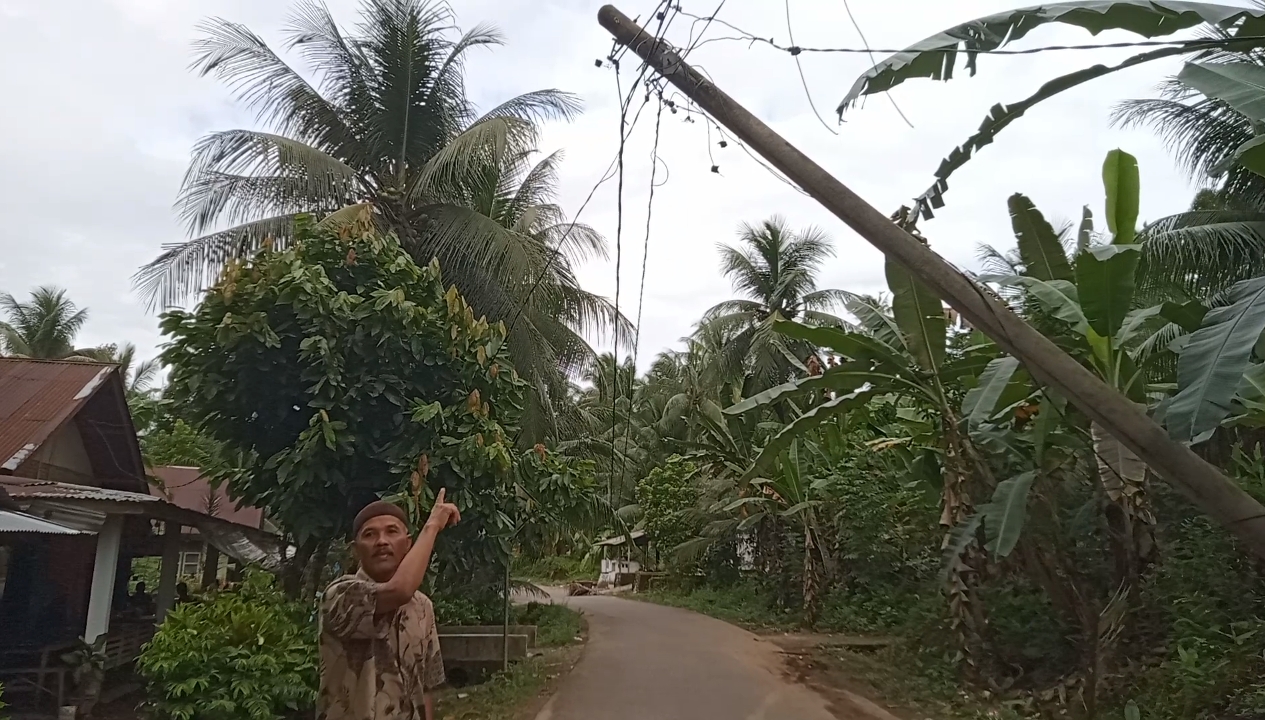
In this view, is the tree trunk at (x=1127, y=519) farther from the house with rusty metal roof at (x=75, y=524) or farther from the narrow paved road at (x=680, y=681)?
the house with rusty metal roof at (x=75, y=524)

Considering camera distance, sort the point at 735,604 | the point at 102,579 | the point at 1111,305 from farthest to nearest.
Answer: the point at 735,604, the point at 102,579, the point at 1111,305

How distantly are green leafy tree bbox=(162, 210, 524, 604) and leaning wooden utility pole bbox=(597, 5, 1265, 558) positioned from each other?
461cm

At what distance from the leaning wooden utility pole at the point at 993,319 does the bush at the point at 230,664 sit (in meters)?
5.85

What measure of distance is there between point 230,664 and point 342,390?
2404 mm


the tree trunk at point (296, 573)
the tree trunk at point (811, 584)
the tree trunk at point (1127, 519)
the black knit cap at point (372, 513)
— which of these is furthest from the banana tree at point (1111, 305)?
the tree trunk at point (811, 584)

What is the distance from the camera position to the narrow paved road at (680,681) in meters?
7.96

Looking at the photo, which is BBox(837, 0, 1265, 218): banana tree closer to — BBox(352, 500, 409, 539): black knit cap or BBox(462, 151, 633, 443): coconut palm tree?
BBox(352, 500, 409, 539): black knit cap

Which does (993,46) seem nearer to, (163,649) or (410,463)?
(410,463)

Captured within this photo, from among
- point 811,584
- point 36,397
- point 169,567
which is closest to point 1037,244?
point 811,584

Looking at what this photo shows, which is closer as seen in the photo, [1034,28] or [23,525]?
[1034,28]

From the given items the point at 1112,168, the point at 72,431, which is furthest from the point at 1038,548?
the point at 72,431

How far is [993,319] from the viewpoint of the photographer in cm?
308

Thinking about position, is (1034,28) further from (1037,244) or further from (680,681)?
(680,681)

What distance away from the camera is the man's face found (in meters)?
3.08
